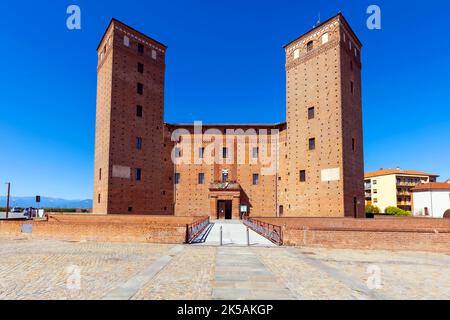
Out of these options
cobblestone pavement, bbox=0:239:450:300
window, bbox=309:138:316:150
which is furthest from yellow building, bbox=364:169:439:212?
cobblestone pavement, bbox=0:239:450:300

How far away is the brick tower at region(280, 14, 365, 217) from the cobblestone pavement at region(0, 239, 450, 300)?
56.9ft

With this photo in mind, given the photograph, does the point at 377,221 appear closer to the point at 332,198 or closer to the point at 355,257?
the point at 332,198

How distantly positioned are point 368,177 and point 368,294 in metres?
73.4

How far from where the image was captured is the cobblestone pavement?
6.34 metres

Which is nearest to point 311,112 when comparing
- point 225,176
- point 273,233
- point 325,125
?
point 325,125

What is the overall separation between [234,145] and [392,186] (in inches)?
1854

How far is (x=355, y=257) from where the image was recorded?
36.7 ft

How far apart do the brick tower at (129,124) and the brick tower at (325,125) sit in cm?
1561

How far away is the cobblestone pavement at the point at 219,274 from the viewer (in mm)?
6336

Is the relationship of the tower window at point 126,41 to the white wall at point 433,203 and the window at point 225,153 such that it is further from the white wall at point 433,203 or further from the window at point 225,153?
the white wall at point 433,203

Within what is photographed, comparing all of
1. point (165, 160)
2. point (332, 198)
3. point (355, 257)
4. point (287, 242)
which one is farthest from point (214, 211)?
point (355, 257)

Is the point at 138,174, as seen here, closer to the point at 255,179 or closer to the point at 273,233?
the point at 255,179

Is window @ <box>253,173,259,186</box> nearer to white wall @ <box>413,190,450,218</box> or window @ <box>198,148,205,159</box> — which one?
window @ <box>198,148,205,159</box>

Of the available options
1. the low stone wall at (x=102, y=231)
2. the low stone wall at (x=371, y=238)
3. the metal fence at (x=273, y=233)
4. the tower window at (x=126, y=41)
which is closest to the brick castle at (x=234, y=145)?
the tower window at (x=126, y=41)
